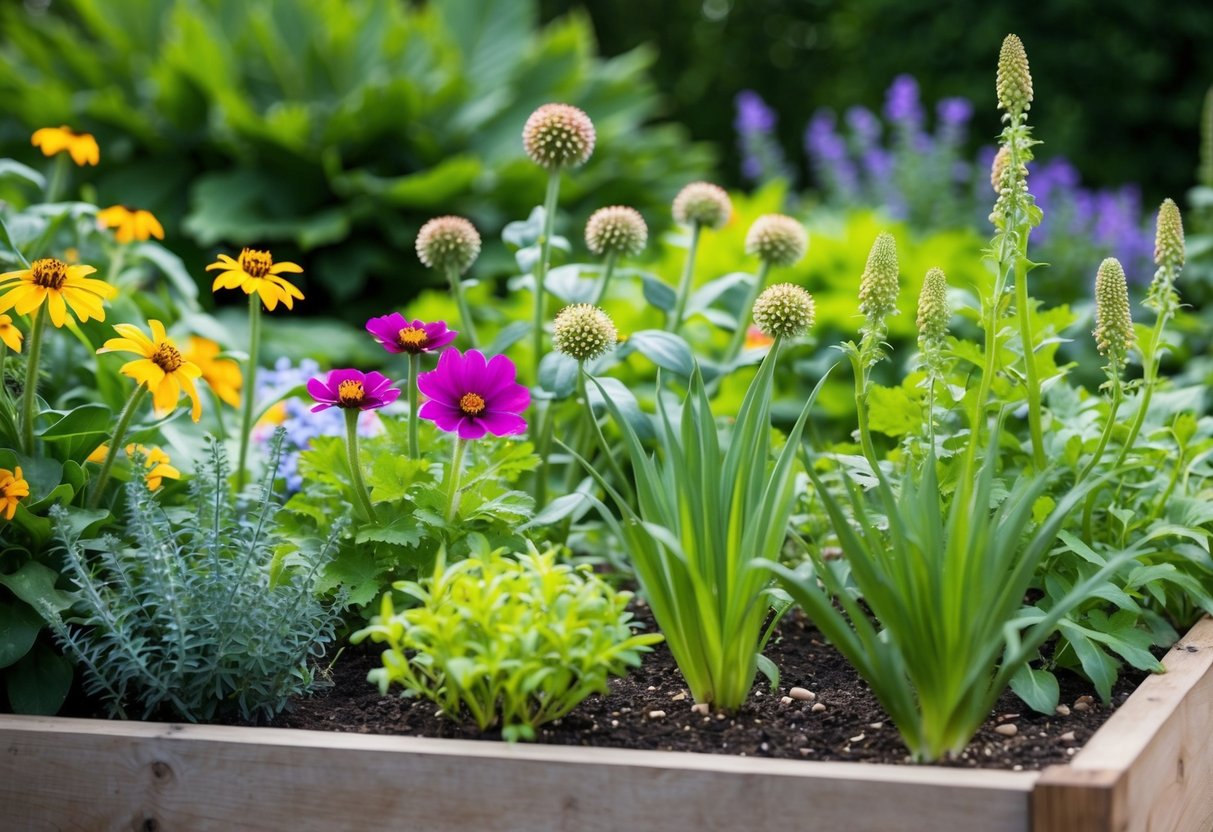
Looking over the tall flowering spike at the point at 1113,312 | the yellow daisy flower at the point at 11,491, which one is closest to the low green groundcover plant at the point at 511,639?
the yellow daisy flower at the point at 11,491

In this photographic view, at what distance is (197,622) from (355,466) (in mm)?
329

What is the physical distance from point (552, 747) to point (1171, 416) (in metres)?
1.45

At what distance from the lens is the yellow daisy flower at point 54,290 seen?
64.0 inches

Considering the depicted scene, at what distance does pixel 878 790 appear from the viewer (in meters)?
1.33

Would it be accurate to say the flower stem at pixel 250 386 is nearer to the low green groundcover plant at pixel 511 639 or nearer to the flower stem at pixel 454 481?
the flower stem at pixel 454 481

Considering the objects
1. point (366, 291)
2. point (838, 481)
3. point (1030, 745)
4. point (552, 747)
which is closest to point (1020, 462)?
point (838, 481)

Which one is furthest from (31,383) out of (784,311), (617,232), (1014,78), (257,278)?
(1014,78)

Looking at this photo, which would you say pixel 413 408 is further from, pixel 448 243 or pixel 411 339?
pixel 448 243

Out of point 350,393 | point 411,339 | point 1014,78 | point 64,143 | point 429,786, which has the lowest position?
point 429,786

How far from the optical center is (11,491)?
1.64 metres

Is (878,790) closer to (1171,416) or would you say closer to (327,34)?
(1171,416)

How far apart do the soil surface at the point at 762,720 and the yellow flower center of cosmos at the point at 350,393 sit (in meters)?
0.45

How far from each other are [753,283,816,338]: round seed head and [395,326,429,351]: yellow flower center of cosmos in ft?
1.66

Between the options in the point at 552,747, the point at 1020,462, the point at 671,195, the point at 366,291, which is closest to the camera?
the point at 552,747
